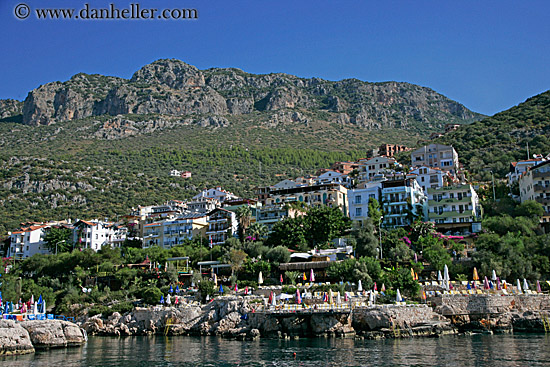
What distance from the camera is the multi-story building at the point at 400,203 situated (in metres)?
69.1

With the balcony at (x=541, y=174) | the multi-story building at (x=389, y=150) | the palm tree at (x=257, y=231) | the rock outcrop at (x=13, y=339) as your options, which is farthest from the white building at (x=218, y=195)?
the rock outcrop at (x=13, y=339)

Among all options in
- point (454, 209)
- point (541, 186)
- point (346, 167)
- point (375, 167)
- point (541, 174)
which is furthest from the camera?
point (346, 167)

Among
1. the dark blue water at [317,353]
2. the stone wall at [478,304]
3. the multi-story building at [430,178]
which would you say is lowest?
the dark blue water at [317,353]

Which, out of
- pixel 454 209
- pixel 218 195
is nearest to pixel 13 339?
pixel 454 209

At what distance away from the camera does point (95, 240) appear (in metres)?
80.8

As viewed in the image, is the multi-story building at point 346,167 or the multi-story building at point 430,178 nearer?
the multi-story building at point 430,178

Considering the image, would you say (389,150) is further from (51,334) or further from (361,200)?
(51,334)

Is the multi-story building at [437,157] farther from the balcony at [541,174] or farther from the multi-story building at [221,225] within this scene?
the multi-story building at [221,225]

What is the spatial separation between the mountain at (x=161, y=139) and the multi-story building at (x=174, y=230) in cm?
2023

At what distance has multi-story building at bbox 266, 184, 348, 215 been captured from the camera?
77812mm

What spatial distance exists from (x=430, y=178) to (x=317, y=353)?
51.8m

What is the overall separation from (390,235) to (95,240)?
152ft

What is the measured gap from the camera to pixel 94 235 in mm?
81000

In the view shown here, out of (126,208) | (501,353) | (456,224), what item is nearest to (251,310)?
(501,353)
